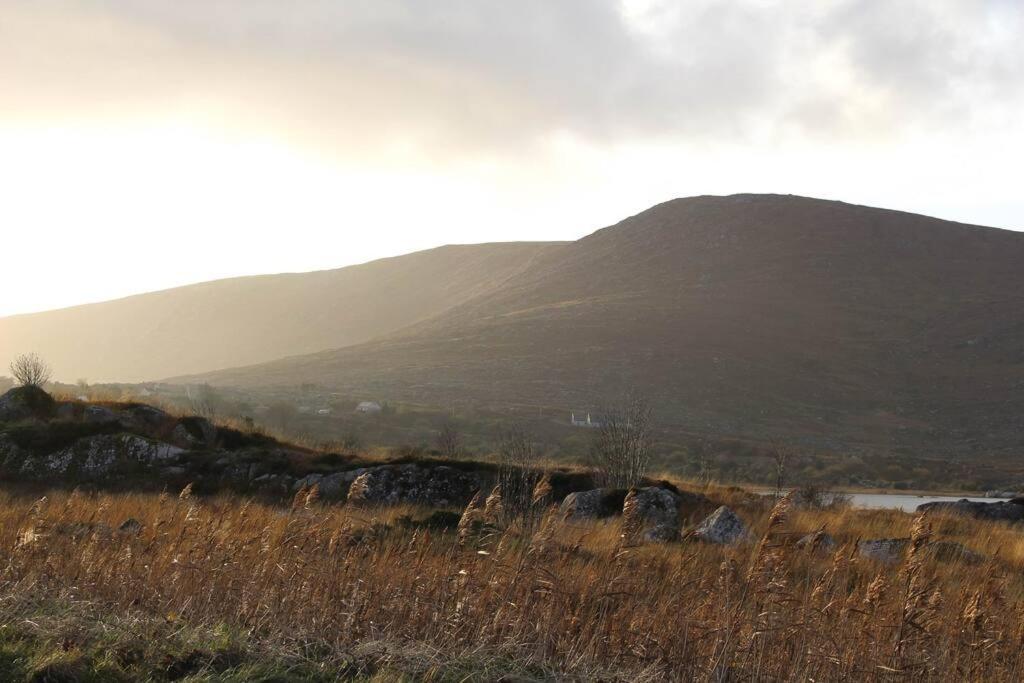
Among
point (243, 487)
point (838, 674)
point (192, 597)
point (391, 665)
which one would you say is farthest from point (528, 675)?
point (243, 487)

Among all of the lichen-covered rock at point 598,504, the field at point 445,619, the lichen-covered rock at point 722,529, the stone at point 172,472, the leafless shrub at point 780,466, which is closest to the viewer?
the field at point 445,619

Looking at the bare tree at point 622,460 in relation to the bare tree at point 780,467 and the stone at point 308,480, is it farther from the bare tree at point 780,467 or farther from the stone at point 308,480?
the stone at point 308,480

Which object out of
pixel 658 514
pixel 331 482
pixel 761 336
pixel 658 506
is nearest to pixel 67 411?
pixel 331 482

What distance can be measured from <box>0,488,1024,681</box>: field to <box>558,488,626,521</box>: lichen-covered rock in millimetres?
8153

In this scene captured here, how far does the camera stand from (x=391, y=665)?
590 centimetres

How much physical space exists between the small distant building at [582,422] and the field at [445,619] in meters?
55.0

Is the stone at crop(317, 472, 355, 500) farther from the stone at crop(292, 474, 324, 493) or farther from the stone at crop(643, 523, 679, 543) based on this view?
the stone at crop(643, 523, 679, 543)

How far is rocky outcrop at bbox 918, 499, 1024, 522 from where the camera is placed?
23.5m

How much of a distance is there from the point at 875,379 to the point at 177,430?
8529 centimetres

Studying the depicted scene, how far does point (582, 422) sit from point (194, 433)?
45626 mm

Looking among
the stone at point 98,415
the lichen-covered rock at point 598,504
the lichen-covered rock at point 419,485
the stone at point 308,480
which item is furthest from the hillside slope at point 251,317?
the lichen-covered rock at point 598,504

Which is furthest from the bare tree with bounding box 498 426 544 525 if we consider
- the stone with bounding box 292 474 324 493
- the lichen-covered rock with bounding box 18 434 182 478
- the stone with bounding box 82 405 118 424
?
the stone with bounding box 82 405 118 424

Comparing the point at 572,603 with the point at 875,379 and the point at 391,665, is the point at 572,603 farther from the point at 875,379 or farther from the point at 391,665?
the point at 875,379

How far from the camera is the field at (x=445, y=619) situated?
5.92 metres
